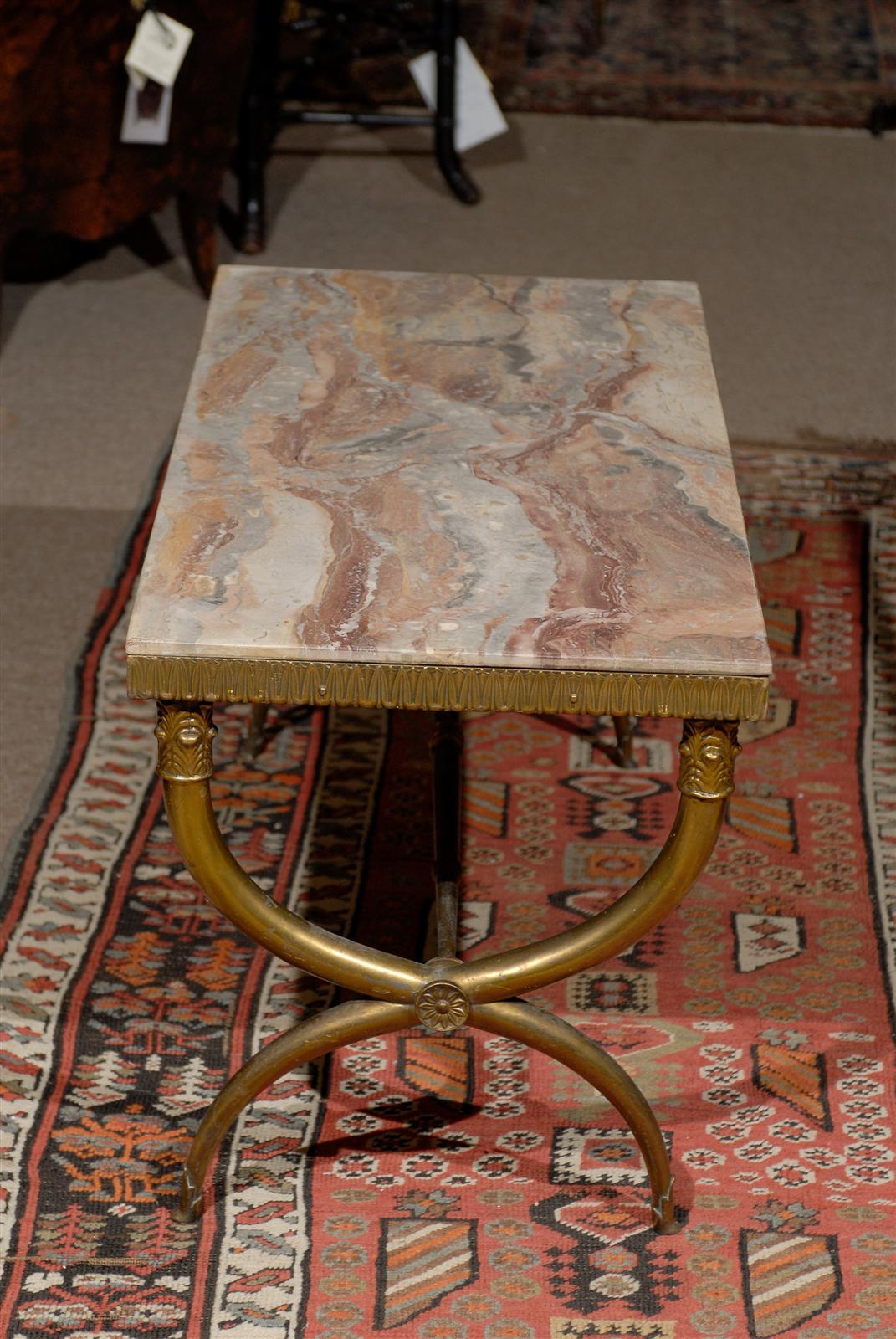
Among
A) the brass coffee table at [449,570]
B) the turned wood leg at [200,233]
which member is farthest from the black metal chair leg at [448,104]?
the brass coffee table at [449,570]

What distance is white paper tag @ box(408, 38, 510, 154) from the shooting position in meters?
4.68

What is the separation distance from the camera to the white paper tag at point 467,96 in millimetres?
4676

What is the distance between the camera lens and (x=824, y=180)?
5.14 meters

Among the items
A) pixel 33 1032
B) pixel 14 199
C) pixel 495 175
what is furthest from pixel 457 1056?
pixel 495 175

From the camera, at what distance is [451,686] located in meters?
1.58

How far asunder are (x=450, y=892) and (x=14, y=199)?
2.10 meters

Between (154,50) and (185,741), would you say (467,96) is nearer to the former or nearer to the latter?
(154,50)

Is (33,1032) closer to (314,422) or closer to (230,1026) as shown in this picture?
(230,1026)

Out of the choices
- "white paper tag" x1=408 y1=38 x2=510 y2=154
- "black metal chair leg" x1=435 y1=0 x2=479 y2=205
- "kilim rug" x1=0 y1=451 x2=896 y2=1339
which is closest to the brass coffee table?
"kilim rug" x1=0 y1=451 x2=896 y2=1339

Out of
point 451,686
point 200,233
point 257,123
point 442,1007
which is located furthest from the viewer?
point 257,123

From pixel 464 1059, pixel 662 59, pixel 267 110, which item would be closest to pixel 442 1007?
pixel 464 1059

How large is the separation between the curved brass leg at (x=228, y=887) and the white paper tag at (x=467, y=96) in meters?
3.43

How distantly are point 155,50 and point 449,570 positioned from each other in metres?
2.34

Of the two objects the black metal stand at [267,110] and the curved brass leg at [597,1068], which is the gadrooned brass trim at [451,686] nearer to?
the curved brass leg at [597,1068]
